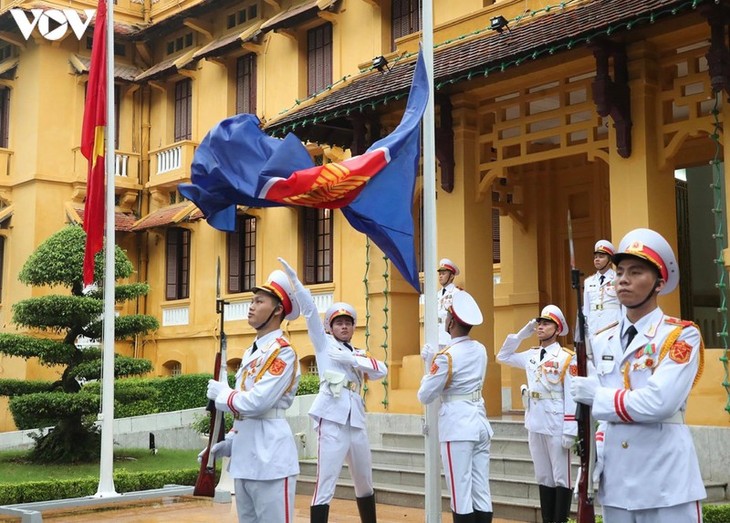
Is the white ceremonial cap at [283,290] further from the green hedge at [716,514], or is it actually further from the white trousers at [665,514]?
the green hedge at [716,514]

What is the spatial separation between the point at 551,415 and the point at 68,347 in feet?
33.7

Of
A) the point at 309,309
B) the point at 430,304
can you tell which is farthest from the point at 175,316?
the point at 309,309

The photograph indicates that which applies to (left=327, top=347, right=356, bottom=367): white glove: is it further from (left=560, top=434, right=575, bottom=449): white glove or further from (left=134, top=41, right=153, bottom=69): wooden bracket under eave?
(left=134, top=41, right=153, bottom=69): wooden bracket under eave

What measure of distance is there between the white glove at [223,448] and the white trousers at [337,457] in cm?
221

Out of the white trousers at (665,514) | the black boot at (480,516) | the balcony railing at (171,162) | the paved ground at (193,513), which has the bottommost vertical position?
the paved ground at (193,513)

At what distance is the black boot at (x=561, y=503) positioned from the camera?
988cm

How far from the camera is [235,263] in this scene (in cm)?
2542

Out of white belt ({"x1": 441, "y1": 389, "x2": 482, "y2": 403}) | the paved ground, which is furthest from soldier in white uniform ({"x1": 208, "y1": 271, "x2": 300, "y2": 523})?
the paved ground

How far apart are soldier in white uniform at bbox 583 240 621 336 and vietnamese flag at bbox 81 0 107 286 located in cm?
626

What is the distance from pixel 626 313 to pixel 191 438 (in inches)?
634

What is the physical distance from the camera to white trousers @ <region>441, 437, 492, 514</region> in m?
8.47

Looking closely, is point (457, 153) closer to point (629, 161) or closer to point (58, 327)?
point (629, 161)

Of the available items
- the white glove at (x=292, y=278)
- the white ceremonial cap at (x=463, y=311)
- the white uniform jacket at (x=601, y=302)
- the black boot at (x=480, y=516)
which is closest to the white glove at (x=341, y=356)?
the white ceremonial cap at (x=463, y=311)

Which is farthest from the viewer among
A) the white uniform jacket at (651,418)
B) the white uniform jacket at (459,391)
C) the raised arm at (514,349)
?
the raised arm at (514,349)
